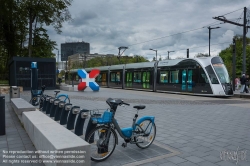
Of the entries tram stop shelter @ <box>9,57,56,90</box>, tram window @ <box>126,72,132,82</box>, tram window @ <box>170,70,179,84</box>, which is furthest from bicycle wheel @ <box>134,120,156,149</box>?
tram window @ <box>126,72,132,82</box>

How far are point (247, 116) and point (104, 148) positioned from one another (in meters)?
6.98

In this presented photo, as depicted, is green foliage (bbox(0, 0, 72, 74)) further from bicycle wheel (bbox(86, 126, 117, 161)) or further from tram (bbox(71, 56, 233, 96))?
bicycle wheel (bbox(86, 126, 117, 161))

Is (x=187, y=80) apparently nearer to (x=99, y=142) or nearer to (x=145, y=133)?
(x=145, y=133)

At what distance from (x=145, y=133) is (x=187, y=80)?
14197 millimetres

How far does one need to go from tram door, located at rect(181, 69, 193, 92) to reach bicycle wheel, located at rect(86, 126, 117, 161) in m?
14.9

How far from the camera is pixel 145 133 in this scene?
5.05 meters

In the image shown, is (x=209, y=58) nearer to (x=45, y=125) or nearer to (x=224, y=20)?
(x=224, y=20)

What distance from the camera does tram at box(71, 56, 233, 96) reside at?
16766 millimetres

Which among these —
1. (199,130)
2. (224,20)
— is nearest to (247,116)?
(199,130)

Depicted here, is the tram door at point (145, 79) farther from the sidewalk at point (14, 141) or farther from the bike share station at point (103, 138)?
the bike share station at point (103, 138)

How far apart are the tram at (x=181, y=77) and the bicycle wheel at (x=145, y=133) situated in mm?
12667

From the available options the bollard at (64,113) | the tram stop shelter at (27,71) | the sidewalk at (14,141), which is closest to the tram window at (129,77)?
the tram stop shelter at (27,71)

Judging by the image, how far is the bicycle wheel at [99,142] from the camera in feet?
13.7

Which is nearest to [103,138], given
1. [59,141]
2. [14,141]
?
[59,141]
